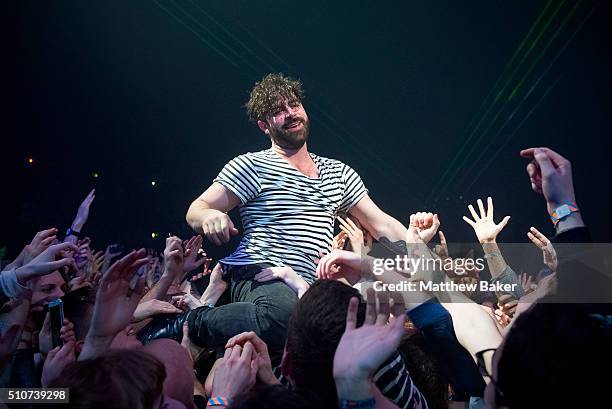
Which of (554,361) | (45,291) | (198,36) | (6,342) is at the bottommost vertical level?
(45,291)

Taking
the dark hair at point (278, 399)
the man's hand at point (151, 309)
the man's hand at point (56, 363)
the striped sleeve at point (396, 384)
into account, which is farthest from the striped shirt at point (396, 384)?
the man's hand at point (151, 309)

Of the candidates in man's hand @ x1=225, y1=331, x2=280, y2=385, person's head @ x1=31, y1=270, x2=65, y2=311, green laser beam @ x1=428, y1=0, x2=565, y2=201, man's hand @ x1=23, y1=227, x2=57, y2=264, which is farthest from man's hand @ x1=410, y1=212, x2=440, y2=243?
green laser beam @ x1=428, y1=0, x2=565, y2=201

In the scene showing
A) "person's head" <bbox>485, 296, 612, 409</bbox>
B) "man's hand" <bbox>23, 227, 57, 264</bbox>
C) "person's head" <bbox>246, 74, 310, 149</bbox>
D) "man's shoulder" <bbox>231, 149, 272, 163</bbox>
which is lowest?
"man's hand" <bbox>23, 227, 57, 264</bbox>

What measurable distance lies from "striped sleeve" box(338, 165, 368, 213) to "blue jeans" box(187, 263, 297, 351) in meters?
0.77

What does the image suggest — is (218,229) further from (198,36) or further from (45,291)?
(198,36)

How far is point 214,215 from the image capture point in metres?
2.29

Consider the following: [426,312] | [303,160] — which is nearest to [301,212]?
[303,160]

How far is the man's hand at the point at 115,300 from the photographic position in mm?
1781

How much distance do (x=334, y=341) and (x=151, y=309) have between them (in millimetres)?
1280

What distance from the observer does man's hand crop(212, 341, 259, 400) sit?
4.90 ft

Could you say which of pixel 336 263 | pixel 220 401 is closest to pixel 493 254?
pixel 336 263

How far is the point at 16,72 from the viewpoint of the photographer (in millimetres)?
6840

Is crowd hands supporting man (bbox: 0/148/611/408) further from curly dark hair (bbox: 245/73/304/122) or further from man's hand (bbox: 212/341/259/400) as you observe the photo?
curly dark hair (bbox: 245/73/304/122)

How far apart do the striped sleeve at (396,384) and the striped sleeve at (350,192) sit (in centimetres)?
135
